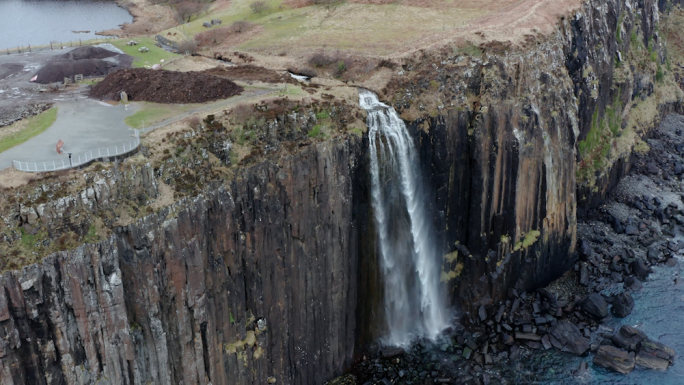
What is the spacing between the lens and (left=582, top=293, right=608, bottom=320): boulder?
52469 mm

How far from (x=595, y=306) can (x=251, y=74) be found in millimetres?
35061

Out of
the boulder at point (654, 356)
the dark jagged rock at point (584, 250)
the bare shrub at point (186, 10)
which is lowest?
the boulder at point (654, 356)

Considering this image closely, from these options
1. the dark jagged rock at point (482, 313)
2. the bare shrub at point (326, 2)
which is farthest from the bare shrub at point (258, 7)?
the dark jagged rock at point (482, 313)

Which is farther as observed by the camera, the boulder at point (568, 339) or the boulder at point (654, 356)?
the boulder at point (568, 339)

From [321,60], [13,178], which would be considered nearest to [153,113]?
[13,178]

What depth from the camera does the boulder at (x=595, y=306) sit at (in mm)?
52469

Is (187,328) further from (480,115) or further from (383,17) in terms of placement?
(383,17)

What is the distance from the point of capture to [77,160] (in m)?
35.1

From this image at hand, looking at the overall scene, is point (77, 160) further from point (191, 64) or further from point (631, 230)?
point (631, 230)

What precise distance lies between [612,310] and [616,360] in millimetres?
6931

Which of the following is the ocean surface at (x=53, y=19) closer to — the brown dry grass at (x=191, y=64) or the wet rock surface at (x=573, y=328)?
the brown dry grass at (x=191, y=64)

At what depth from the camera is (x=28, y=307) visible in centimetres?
3075

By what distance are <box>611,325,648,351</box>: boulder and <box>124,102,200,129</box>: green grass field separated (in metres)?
37.3

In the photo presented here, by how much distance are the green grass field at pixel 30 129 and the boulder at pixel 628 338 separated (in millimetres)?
44952
